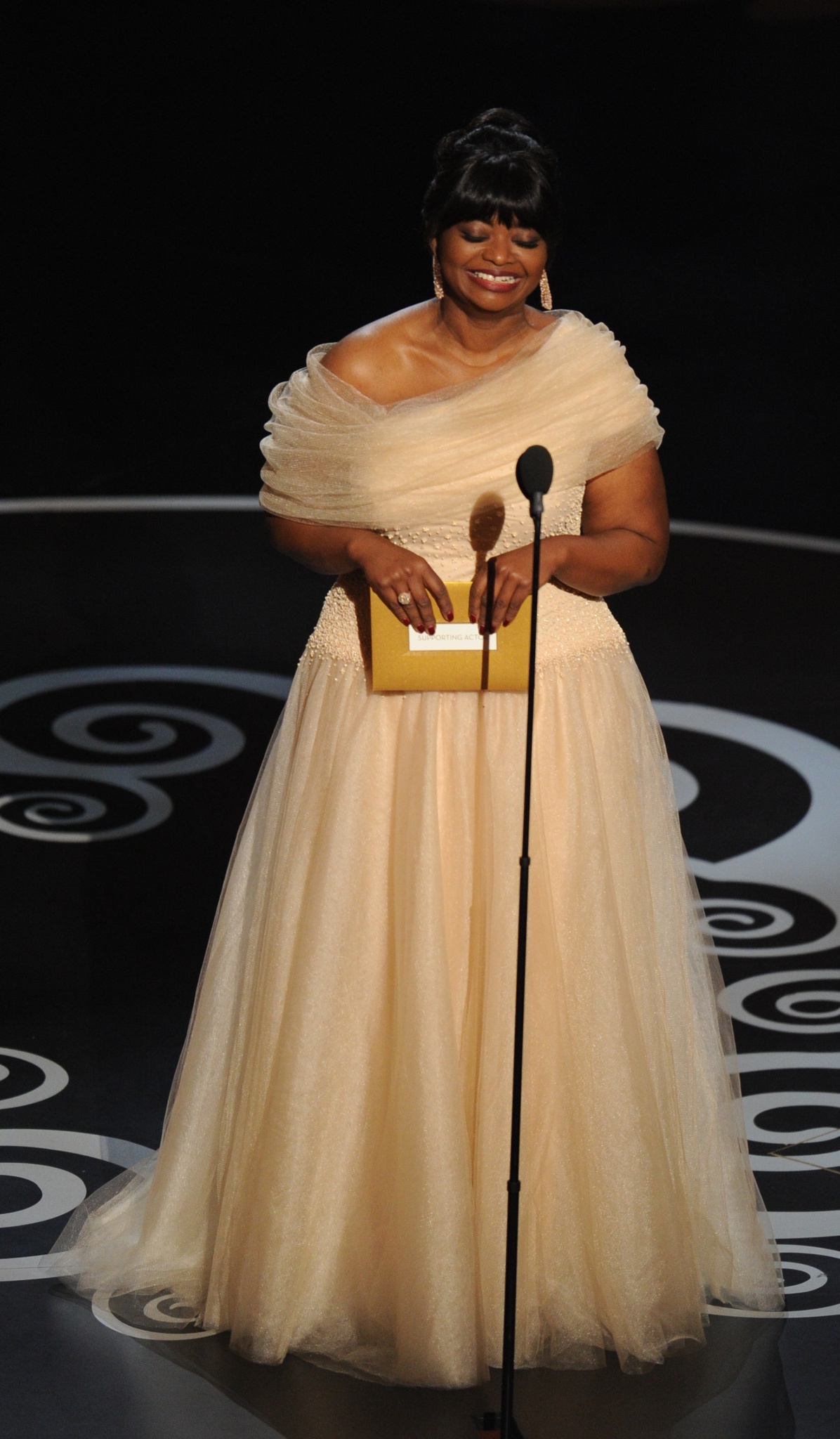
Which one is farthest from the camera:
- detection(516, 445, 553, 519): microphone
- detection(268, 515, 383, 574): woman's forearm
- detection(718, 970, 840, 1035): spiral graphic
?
detection(718, 970, 840, 1035): spiral graphic

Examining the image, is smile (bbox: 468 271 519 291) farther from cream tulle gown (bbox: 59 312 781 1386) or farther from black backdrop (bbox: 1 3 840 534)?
black backdrop (bbox: 1 3 840 534)

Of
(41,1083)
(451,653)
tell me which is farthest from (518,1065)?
(41,1083)

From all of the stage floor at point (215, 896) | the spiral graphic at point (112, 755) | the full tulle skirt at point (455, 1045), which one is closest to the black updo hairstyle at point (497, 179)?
the full tulle skirt at point (455, 1045)

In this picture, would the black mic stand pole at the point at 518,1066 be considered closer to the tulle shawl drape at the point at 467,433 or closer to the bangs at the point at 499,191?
the tulle shawl drape at the point at 467,433

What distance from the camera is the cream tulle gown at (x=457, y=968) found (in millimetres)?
2615

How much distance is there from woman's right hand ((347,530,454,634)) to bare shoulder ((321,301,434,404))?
0.86 ft

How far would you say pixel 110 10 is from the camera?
924 centimetres

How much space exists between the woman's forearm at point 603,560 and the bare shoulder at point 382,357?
347 mm

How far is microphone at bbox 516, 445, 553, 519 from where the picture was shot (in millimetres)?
2264

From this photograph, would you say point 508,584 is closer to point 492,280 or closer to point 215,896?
point 492,280

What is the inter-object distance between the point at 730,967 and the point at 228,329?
6454mm

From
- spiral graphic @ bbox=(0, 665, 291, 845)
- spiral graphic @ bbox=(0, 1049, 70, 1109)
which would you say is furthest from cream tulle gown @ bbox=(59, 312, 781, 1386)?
spiral graphic @ bbox=(0, 665, 291, 845)

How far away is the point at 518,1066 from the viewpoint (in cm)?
235

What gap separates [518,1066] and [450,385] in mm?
975
